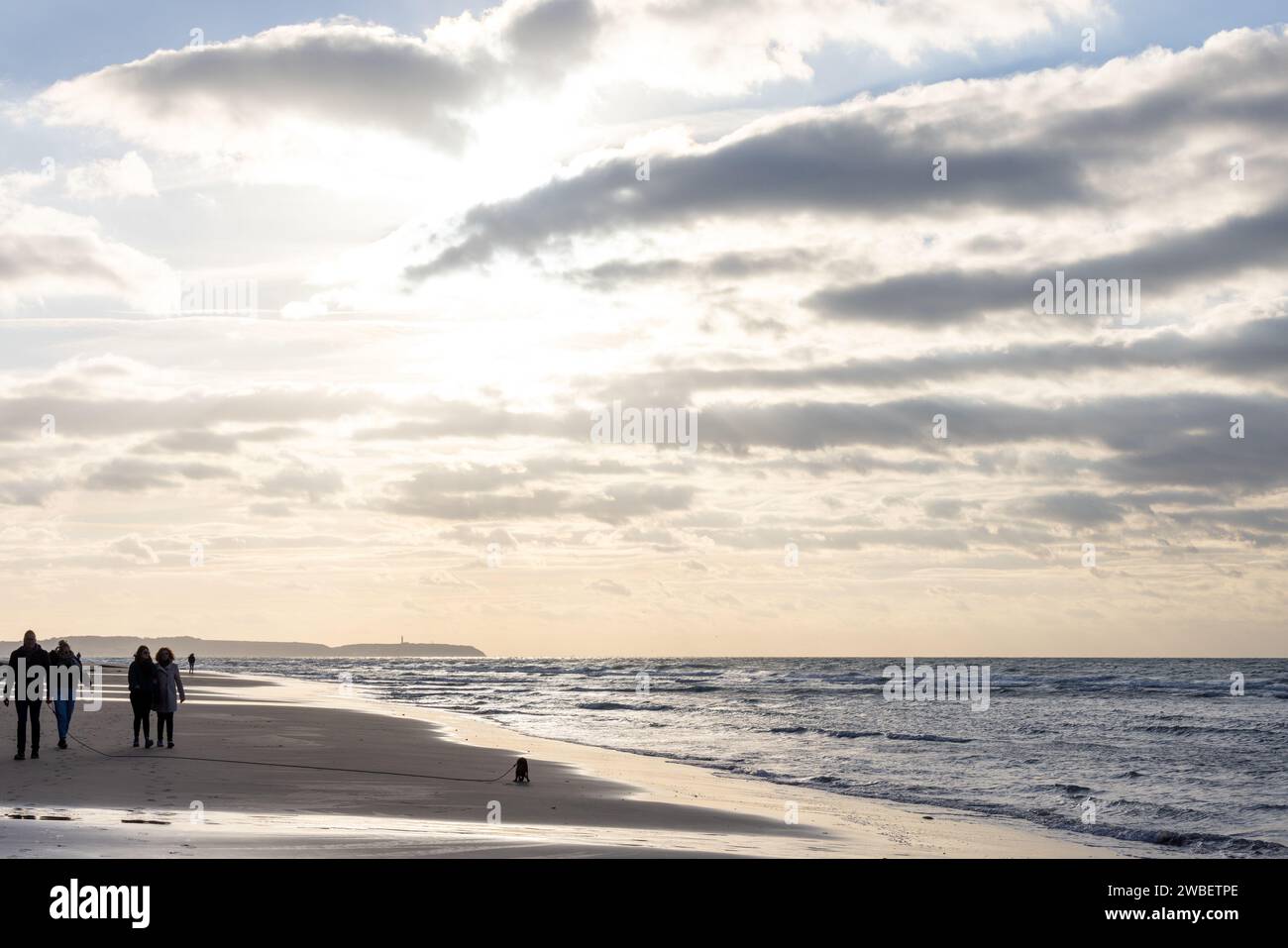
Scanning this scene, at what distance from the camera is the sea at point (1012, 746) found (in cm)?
2030

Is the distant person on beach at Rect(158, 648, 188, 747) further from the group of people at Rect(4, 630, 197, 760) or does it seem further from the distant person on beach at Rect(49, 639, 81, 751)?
the distant person on beach at Rect(49, 639, 81, 751)

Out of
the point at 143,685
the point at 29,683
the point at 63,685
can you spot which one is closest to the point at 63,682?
the point at 63,685

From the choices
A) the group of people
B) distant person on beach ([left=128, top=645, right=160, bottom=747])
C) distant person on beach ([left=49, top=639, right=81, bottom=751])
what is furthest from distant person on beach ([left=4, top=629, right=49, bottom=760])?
distant person on beach ([left=128, top=645, right=160, bottom=747])

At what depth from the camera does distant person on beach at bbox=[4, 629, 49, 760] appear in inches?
783

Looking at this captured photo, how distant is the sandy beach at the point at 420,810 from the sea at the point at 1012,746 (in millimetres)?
2145

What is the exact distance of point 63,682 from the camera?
21.7m

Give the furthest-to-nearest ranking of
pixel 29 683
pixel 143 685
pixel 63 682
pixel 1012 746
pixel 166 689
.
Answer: pixel 1012 746 → pixel 166 689 → pixel 143 685 → pixel 63 682 → pixel 29 683

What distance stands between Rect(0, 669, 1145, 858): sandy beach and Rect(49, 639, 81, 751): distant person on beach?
640 millimetres

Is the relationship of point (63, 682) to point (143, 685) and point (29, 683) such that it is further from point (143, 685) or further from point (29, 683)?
point (29, 683)

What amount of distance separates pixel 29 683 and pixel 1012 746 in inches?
1035

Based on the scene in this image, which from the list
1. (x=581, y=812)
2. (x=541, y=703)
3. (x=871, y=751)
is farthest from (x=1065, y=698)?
(x=581, y=812)

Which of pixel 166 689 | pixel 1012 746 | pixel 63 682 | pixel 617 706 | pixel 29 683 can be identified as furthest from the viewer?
pixel 617 706
